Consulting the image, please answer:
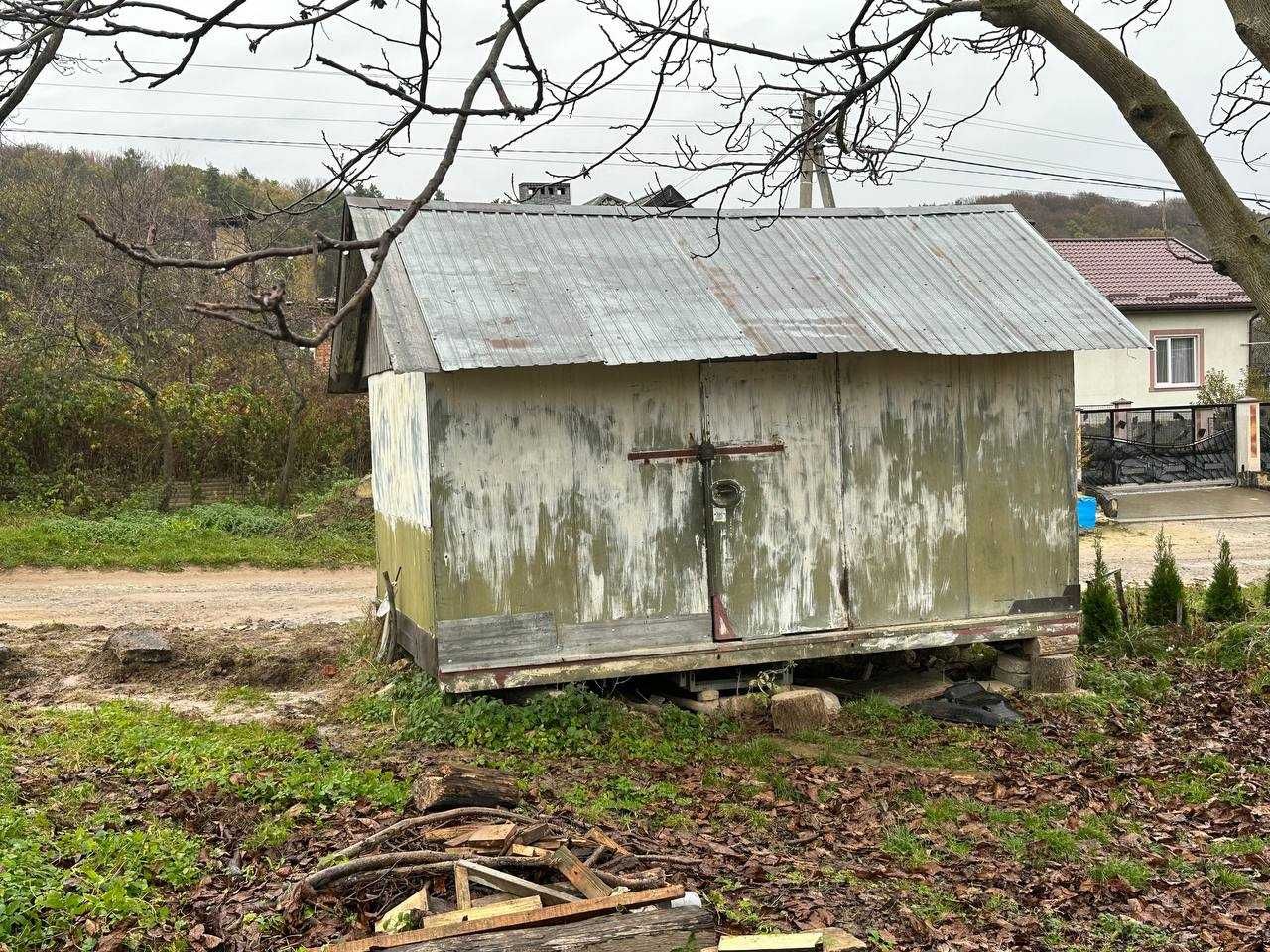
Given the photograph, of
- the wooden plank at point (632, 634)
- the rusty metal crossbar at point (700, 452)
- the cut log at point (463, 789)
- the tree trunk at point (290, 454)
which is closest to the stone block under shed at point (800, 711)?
the wooden plank at point (632, 634)

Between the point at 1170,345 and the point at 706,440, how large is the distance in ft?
75.9

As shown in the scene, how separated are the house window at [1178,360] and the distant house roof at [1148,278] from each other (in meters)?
0.82

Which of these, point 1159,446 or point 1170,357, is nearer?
point 1159,446

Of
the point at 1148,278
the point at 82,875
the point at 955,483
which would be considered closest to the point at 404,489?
the point at 955,483

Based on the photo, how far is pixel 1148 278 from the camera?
30016 mm

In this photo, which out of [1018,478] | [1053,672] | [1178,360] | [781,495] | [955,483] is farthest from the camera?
[1178,360]

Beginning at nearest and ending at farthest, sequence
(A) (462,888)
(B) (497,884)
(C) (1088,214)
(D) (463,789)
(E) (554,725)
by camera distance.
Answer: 1. (A) (462,888)
2. (B) (497,884)
3. (D) (463,789)
4. (E) (554,725)
5. (C) (1088,214)

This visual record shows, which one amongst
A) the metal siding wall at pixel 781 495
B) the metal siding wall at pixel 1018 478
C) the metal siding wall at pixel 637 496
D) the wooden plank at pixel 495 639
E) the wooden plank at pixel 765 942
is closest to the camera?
the wooden plank at pixel 765 942

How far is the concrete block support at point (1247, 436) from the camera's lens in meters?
23.5

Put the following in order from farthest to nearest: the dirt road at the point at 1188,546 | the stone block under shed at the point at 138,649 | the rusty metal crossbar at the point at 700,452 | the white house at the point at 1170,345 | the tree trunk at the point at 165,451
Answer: the white house at the point at 1170,345 → the tree trunk at the point at 165,451 → the dirt road at the point at 1188,546 → the stone block under shed at the point at 138,649 → the rusty metal crossbar at the point at 700,452

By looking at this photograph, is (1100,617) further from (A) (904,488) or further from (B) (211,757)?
(B) (211,757)

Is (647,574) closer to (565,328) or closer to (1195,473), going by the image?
(565,328)

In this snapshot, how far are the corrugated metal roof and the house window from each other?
63.3 feet

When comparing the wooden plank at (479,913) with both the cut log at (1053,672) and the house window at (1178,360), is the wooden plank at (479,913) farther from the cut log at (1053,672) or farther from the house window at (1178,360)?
the house window at (1178,360)
